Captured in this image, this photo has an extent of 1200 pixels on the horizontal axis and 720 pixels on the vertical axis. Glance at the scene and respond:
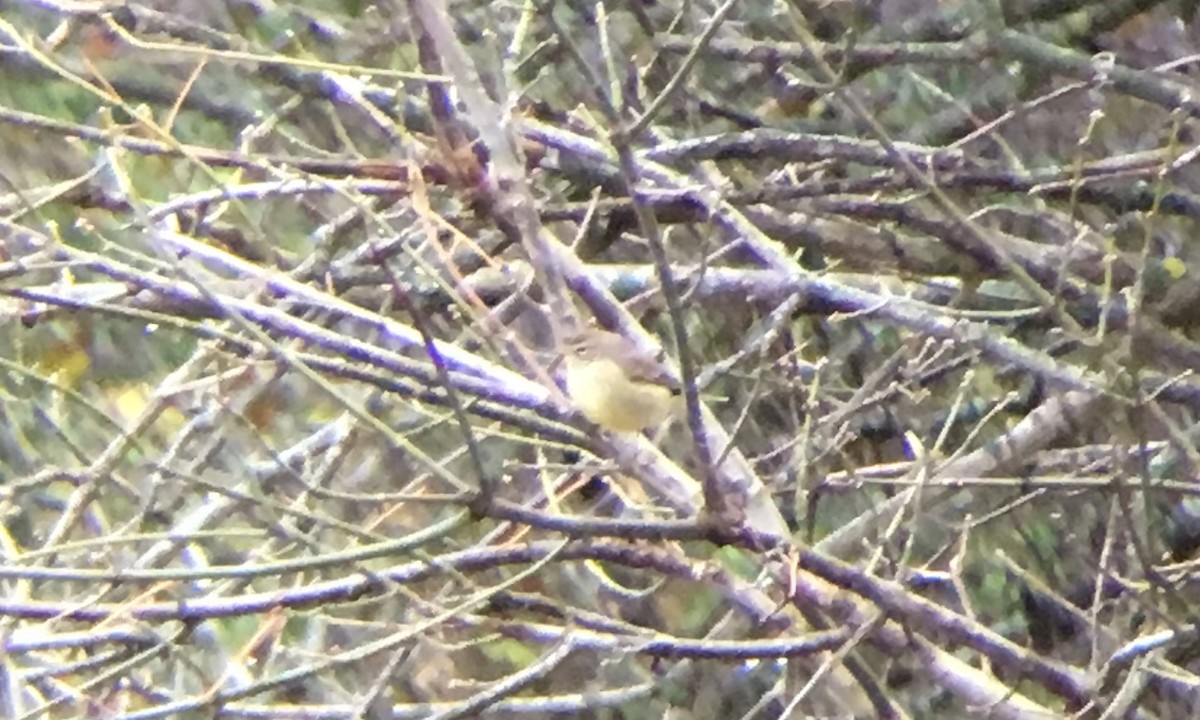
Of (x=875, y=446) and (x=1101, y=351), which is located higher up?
(x=1101, y=351)

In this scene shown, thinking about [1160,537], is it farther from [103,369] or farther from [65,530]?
[103,369]

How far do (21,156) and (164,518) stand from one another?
2.63m

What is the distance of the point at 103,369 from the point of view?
5484 millimetres

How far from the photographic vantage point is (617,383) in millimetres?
2787

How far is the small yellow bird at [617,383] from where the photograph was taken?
264 centimetres

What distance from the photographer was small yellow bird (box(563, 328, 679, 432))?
2.64 meters


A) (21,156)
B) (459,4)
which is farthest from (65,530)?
(21,156)

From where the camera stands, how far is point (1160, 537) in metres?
3.95

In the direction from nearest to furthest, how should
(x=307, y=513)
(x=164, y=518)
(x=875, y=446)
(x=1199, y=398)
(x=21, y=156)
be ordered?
(x=307, y=513)
(x=1199, y=398)
(x=164, y=518)
(x=875, y=446)
(x=21, y=156)

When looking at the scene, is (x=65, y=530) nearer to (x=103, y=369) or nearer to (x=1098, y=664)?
(x=1098, y=664)

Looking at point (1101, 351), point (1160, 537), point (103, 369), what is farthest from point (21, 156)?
point (1101, 351)

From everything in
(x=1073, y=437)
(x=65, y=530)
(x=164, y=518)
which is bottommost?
(x=1073, y=437)

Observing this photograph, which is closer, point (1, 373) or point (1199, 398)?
point (1199, 398)

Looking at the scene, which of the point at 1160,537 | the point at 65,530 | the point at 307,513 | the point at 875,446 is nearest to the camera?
the point at 307,513
